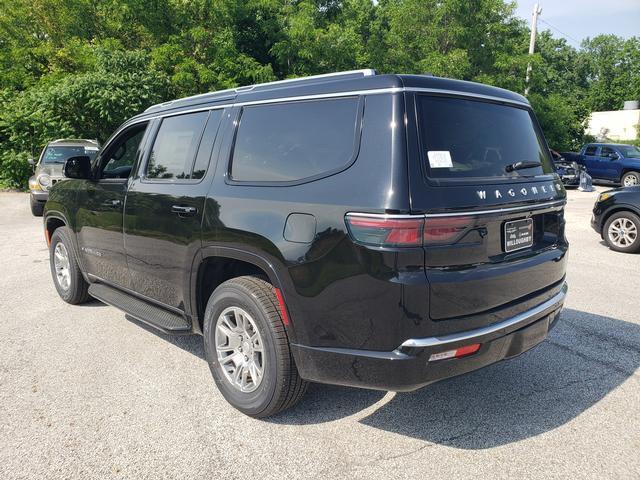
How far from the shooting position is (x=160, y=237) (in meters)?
3.70

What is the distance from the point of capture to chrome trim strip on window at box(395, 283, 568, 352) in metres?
2.42

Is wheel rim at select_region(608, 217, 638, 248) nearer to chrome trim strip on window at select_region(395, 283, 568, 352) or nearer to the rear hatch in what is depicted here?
the rear hatch

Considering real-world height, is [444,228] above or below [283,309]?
above

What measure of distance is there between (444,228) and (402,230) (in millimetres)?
237

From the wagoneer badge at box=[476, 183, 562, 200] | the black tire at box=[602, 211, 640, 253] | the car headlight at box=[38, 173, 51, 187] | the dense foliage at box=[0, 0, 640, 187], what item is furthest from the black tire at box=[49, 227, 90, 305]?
the dense foliage at box=[0, 0, 640, 187]

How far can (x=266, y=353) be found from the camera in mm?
2912

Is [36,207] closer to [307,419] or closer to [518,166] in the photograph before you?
[307,419]

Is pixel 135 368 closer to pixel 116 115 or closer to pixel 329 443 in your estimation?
pixel 329 443

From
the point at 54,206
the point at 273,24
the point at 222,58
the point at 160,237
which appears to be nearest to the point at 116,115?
the point at 222,58

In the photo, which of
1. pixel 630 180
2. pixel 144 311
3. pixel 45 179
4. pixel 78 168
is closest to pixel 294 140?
pixel 144 311

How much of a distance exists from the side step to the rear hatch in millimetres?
1980

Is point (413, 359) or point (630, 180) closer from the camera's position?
point (413, 359)

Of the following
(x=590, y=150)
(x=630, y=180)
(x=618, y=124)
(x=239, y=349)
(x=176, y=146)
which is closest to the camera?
(x=239, y=349)

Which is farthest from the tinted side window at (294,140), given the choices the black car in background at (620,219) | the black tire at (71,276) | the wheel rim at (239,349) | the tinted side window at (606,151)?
the tinted side window at (606,151)
